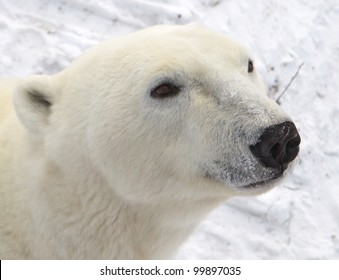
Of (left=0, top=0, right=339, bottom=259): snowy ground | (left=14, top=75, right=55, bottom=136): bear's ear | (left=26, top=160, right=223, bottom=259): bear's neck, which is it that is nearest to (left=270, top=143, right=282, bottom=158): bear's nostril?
(left=26, top=160, right=223, bottom=259): bear's neck

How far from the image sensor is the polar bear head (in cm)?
257

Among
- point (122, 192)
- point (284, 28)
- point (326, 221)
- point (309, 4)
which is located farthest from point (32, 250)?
point (309, 4)

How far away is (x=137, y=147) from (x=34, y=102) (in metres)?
0.62

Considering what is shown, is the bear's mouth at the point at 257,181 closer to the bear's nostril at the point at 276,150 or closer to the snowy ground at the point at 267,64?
the bear's nostril at the point at 276,150

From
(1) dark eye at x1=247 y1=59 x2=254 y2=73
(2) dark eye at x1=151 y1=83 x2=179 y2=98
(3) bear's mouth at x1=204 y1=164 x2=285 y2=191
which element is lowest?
(3) bear's mouth at x1=204 y1=164 x2=285 y2=191

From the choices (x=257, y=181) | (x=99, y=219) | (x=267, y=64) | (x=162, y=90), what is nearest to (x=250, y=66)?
(x=162, y=90)

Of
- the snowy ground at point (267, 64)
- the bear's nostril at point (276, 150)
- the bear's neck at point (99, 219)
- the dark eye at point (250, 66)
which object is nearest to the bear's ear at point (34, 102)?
the bear's neck at point (99, 219)

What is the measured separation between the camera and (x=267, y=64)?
5691 mm

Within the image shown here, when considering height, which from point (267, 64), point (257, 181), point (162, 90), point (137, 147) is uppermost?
point (162, 90)

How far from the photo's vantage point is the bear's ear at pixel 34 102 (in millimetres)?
2896

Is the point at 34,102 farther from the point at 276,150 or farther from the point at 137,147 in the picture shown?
the point at 276,150

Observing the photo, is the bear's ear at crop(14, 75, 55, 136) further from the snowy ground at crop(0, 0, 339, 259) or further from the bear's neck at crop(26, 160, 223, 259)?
the snowy ground at crop(0, 0, 339, 259)

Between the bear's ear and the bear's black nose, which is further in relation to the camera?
the bear's ear
